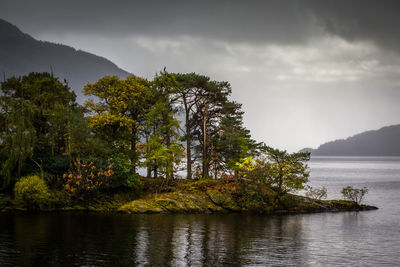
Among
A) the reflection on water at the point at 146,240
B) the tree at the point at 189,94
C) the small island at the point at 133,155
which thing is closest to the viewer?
the reflection on water at the point at 146,240

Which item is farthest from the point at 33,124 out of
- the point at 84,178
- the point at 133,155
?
the point at 133,155

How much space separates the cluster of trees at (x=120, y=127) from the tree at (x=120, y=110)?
121 millimetres

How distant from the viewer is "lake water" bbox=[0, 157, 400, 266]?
18.6 meters

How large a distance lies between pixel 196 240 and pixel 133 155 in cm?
2059

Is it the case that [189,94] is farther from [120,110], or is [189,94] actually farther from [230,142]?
[120,110]

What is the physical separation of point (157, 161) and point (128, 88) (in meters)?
10.4

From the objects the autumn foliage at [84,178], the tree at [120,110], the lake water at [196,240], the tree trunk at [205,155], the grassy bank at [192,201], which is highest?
the tree at [120,110]

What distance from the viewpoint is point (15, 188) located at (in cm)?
3312

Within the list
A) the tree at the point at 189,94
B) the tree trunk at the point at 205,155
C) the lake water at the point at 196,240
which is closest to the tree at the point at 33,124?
the lake water at the point at 196,240

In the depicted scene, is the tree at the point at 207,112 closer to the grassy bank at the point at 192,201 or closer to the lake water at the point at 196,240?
the grassy bank at the point at 192,201

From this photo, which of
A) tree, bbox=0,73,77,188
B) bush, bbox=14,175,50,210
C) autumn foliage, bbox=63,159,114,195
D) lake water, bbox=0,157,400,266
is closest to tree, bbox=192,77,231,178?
lake water, bbox=0,157,400,266

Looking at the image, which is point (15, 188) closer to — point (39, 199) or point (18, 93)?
point (39, 199)

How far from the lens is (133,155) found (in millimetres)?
41531

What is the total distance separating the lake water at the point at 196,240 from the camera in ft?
61.1
